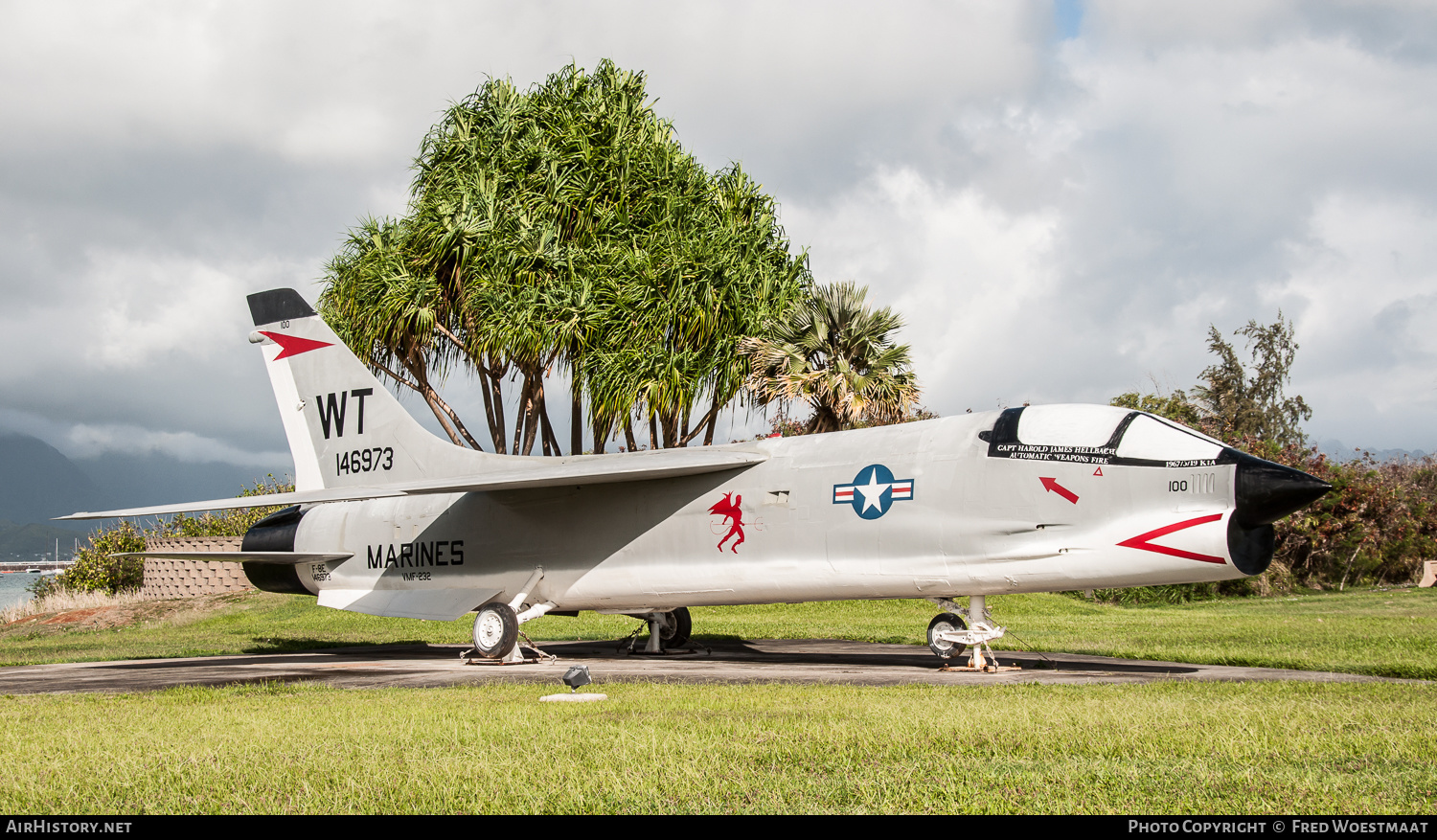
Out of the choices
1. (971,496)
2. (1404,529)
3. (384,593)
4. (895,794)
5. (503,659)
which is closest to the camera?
(895,794)

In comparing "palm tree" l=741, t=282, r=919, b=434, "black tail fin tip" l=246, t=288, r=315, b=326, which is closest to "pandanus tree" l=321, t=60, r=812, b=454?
"palm tree" l=741, t=282, r=919, b=434

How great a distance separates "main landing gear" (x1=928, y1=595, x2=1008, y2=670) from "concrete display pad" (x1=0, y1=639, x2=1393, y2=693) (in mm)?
360

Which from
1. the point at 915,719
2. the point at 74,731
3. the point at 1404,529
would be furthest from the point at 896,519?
the point at 1404,529

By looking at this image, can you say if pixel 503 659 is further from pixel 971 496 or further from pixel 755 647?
pixel 971 496

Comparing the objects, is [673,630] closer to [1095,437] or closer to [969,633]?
[969,633]

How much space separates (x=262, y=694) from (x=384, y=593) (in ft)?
23.8

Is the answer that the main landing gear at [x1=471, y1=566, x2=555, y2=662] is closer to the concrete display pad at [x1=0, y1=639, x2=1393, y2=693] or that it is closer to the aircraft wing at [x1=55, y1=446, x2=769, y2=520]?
the concrete display pad at [x1=0, y1=639, x2=1393, y2=693]

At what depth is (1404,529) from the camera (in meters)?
38.1

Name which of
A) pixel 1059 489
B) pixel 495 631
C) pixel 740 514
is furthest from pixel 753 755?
pixel 495 631

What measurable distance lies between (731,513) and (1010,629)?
9164 mm

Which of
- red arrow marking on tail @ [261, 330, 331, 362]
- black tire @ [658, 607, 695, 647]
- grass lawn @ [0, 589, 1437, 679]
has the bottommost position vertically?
grass lawn @ [0, 589, 1437, 679]

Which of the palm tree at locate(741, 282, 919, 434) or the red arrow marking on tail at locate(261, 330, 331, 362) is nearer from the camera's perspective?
the red arrow marking on tail at locate(261, 330, 331, 362)

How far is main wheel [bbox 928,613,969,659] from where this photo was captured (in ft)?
43.6

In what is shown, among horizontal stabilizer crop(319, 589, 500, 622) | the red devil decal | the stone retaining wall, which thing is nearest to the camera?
the red devil decal
